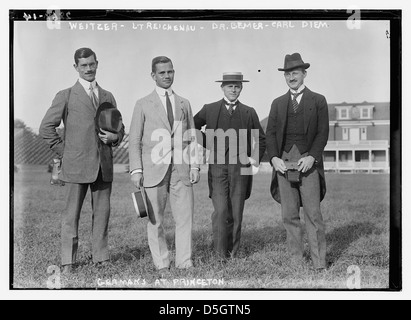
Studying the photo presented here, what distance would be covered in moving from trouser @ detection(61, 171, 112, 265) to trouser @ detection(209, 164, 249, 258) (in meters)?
1.01

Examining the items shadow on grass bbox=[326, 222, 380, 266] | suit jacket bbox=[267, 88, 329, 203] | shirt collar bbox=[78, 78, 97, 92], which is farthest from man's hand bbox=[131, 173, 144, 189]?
shadow on grass bbox=[326, 222, 380, 266]

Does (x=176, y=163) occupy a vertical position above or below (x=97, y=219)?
above

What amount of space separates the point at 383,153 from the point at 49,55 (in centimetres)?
334

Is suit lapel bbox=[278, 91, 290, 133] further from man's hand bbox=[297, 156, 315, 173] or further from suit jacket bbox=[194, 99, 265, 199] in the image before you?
man's hand bbox=[297, 156, 315, 173]

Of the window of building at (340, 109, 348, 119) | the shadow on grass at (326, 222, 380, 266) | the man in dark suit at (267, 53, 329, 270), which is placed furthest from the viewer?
the shadow on grass at (326, 222, 380, 266)

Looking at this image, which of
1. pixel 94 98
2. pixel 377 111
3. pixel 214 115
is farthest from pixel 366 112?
pixel 94 98

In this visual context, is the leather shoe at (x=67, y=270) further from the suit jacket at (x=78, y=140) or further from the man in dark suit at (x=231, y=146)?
the man in dark suit at (x=231, y=146)

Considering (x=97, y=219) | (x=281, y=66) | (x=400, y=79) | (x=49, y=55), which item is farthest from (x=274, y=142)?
(x=49, y=55)

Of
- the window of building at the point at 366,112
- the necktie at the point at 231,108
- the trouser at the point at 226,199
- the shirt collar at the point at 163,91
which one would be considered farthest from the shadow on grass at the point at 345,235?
the shirt collar at the point at 163,91

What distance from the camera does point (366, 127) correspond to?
304 inches

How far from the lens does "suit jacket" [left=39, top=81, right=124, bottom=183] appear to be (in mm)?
7434

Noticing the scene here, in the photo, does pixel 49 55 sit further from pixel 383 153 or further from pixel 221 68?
pixel 383 153

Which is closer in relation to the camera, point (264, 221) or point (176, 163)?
point (176, 163)

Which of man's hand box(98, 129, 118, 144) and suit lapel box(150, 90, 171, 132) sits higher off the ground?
suit lapel box(150, 90, 171, 132)
